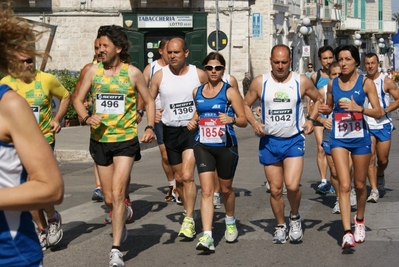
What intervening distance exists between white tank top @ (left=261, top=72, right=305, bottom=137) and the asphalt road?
108cm

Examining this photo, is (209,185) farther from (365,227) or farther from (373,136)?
(373,136)

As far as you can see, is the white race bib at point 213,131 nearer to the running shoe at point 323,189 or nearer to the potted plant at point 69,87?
the running shoe at point 323,189

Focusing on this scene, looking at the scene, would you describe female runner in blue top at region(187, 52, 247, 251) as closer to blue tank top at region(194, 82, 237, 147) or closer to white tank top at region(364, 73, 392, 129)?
blue tank top at region(194, 82, 237, 147)

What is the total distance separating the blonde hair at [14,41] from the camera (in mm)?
2998

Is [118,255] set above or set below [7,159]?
below

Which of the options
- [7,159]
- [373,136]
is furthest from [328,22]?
[7,159]

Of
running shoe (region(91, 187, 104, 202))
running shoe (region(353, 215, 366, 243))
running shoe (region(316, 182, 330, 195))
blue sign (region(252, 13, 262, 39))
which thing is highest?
blue sign (region(252, 13, 262, 39))

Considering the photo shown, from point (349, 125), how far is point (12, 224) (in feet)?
17.8

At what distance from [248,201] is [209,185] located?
3024 mm

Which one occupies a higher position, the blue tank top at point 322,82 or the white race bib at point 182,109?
the blue tank top at point 322,82

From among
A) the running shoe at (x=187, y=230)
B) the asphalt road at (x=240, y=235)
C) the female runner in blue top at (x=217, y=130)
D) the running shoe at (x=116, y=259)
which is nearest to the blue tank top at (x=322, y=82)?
the asphalt road at (x=240, y=235)

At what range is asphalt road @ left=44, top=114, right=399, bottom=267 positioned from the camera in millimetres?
7324

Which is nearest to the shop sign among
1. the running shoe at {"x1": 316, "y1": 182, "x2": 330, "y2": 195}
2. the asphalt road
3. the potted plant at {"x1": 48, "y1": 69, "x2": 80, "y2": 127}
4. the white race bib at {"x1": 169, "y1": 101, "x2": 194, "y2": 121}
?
the potted plant at {"x1": 48, "y1": 69, "x2": 80, "y2": 127}

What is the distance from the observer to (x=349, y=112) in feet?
26.8
